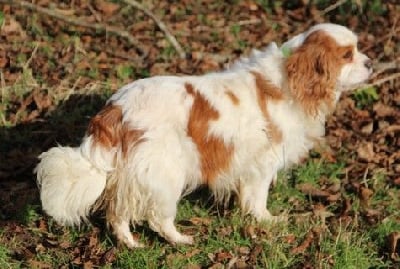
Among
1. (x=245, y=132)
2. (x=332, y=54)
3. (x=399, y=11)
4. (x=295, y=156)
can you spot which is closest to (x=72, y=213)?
(x=245, y=132)

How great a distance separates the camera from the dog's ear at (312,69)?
475 centimetres

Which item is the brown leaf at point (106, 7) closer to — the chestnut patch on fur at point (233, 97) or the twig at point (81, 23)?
the twig at point (81, 23)

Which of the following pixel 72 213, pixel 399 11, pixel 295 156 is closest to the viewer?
pixel 72 213

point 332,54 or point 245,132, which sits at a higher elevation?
point 332,54

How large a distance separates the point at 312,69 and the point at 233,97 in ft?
2.01

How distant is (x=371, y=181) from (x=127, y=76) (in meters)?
2.70

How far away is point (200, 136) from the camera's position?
14.9ft

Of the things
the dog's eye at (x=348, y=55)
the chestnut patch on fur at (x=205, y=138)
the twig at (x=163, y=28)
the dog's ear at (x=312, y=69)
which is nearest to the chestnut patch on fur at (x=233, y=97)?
the chestnut patch on fur at (x=205, y=138)

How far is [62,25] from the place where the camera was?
7555mm

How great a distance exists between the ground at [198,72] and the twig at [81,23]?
2cm

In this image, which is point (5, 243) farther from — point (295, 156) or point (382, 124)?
point (382, 124)

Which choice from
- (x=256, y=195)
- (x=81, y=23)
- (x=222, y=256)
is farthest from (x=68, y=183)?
(x=81, y=23)

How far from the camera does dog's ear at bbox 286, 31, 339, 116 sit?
4750 mm

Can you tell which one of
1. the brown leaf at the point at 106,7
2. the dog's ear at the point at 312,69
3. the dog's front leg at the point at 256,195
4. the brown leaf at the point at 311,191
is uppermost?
the brown leaf at the point at 106,7
